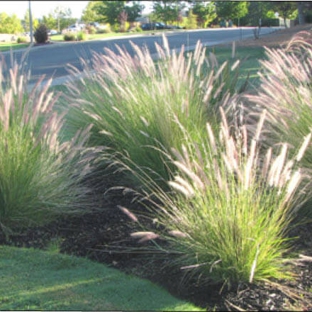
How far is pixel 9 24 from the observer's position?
635cm

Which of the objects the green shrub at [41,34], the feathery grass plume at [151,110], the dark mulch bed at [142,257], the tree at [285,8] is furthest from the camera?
the tree at [285,8]

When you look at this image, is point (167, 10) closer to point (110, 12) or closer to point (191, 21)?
point (191, 21)

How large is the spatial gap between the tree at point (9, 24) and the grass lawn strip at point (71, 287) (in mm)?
2912

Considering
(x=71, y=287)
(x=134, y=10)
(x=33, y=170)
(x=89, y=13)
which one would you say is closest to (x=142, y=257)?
(x=71, y=287)

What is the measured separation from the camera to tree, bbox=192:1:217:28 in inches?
593

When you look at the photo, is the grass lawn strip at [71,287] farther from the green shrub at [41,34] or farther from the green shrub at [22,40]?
the green shrub at [41,34]

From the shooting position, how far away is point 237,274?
3.74m

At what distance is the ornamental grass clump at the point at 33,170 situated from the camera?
5.15 metres

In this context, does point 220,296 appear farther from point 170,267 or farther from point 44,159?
point 44,159

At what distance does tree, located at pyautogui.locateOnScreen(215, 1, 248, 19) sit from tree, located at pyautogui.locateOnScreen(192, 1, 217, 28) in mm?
214

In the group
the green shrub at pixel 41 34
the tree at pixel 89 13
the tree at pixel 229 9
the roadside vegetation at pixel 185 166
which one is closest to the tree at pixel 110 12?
the green shrub at pixel 41 34

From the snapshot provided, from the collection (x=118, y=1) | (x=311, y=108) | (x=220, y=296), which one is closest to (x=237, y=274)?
(x=220, y=296)

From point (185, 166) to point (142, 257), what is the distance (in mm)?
900

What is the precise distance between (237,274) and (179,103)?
8.23 feet
